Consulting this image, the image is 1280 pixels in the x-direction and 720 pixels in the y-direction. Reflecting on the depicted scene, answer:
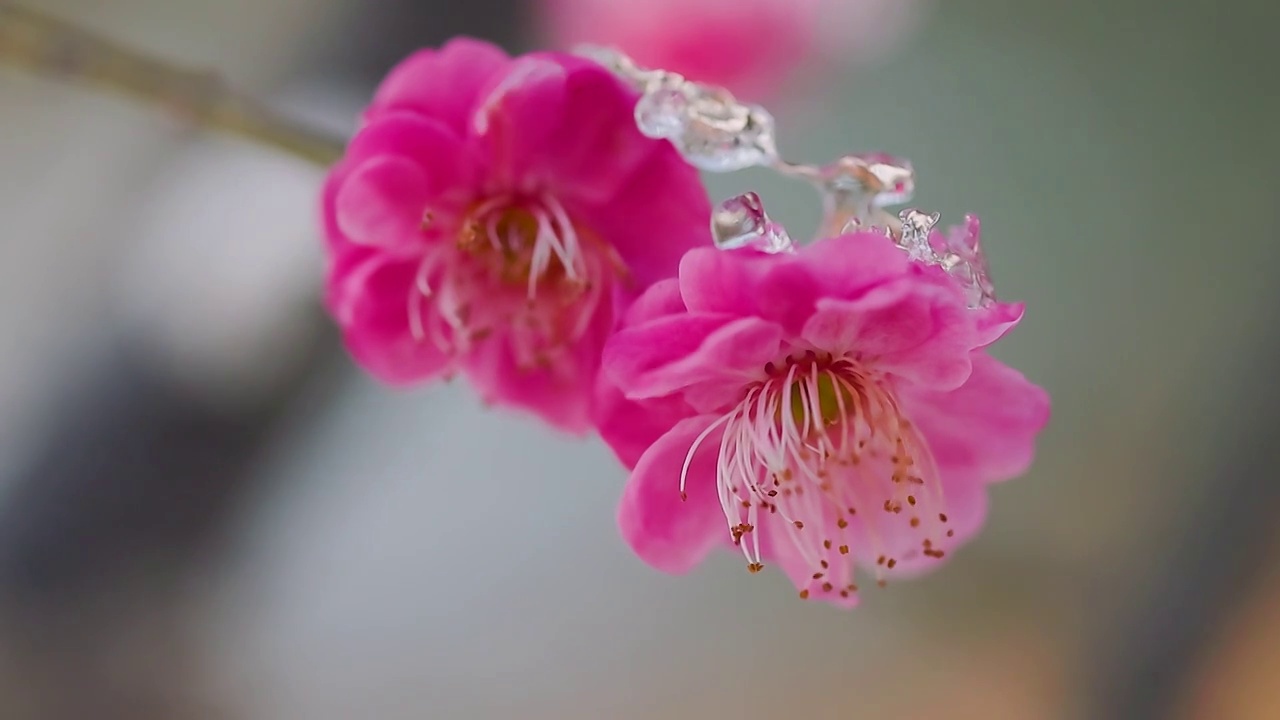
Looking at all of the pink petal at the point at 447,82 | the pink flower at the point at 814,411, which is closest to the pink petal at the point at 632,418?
the pink flower at the point at 814,411

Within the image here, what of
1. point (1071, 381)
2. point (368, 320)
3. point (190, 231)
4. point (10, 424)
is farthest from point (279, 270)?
point (1071, 381)

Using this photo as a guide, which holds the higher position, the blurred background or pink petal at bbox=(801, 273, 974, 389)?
the blurred background

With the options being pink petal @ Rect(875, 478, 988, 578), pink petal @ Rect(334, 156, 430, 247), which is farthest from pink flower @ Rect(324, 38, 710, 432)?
pink petal @ Rect(875, 478, 988, 578)

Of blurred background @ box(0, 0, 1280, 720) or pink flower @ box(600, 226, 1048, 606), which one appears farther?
blurred background @ box(0, 0, 1280, 720)

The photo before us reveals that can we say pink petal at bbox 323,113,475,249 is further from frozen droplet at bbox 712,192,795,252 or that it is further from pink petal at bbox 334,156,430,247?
frozen droplet at bbox 712,192,795,252

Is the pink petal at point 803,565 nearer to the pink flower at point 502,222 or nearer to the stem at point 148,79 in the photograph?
the pink flower at point 502,222

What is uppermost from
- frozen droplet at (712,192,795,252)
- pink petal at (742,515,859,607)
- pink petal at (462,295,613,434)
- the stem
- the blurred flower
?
the blurred flower
